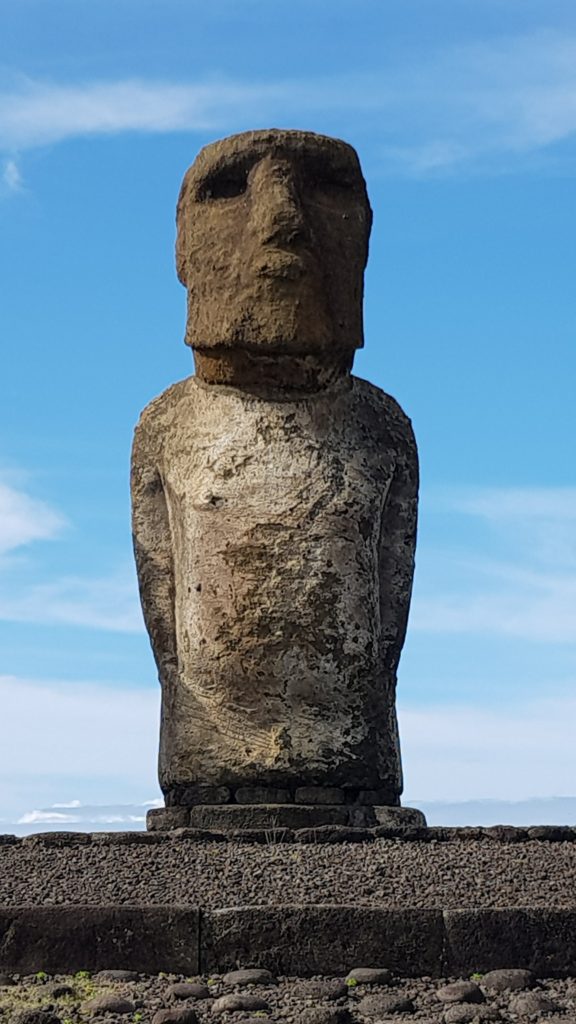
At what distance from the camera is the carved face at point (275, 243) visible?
1074 centimetres

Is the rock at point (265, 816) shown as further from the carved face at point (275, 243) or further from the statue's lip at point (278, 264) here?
the statue's lip at point (278, 264)

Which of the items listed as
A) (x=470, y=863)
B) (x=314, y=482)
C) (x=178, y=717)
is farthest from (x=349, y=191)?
(x=470, y=863)

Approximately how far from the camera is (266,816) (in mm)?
10109

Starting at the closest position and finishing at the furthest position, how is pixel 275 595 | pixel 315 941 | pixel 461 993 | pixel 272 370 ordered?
pixel 461 993
pixel 315 941
pixel 275 595
pixel 272 370

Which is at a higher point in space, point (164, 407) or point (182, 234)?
point (182, 234)

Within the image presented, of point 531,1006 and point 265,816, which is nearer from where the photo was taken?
point 531,1006

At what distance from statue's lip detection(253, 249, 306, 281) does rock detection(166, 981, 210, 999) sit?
460cm

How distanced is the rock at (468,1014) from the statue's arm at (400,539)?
12.7ft

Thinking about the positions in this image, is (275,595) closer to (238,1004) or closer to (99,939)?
(99,939)

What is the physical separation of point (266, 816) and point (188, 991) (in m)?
2.40

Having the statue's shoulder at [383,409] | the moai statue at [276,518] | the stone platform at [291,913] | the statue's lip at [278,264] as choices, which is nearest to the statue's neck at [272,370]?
the moai statue at [276,518]

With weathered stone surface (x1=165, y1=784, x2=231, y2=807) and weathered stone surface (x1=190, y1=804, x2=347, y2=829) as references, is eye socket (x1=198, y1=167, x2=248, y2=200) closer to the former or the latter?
weathered stone surface (x1=165, y1=784, x2=231, y2=807)

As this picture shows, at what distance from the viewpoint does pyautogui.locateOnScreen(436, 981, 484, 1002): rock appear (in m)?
7.73

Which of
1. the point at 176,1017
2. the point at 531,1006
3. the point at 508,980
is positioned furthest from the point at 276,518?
the point at 176,1017
